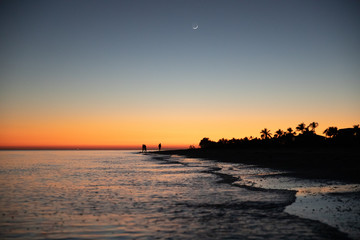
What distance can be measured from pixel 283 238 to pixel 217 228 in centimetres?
224

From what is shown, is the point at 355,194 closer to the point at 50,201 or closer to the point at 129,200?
the point at 129,200

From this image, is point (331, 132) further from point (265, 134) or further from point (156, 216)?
point (156, 216)

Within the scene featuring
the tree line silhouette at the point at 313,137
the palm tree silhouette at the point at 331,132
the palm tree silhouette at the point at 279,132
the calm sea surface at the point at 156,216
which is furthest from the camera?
the palm tree silhouette at the point at 279,132

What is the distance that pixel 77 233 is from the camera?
967 cm

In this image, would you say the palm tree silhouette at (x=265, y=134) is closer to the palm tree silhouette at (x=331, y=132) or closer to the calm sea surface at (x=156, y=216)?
the palm tree silhouette at (x=331, y=132)

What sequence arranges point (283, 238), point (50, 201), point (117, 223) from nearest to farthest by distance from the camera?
point (283, 238), point (117, 223), point (50, 201)

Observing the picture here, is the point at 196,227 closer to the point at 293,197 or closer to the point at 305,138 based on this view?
the point at 293,197

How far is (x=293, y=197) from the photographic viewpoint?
632 inches

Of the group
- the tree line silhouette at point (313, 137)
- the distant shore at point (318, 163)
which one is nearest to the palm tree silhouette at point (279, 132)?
the tree line silhouette at point (313, 137)

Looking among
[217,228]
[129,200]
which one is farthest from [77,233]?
[129,200]

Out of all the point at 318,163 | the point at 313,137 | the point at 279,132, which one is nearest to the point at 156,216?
the point at 318,163

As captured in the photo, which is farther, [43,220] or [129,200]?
[129,200]

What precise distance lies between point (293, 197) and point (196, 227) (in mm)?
8162

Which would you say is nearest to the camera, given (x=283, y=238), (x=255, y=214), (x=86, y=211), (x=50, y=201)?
(x=283, y=238)
